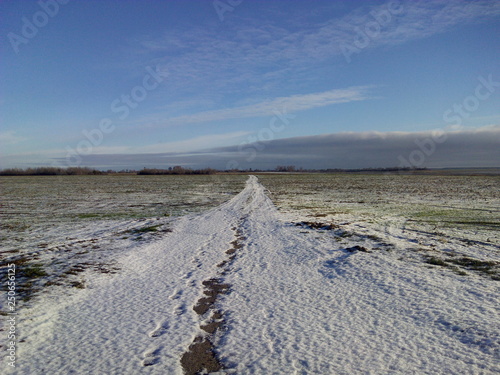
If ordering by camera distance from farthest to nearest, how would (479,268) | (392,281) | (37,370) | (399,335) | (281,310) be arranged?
1. (479,268)
2. (392,281)
3. (281,310)
4. (399,335)
5. (37,370)

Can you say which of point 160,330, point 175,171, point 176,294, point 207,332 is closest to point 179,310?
point 160,330

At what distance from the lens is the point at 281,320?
21.8 ft

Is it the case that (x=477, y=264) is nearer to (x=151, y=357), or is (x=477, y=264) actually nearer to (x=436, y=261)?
(x=436, y=261)

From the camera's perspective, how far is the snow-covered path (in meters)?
5.17

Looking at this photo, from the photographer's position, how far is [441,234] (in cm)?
1421

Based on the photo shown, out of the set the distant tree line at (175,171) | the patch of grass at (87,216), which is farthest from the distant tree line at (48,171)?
the patch of grass at (87,216)

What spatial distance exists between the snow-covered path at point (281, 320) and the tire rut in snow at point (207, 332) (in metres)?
0.09

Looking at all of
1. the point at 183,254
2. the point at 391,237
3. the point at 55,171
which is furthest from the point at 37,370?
the point at 55,171

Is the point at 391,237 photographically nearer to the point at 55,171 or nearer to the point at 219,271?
the point at 219,271

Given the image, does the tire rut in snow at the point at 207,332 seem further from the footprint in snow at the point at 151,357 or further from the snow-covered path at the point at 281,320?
the footprint in snow at the point at 151,357

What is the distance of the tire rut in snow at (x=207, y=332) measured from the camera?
5105 millimetres

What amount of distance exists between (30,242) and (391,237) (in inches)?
585

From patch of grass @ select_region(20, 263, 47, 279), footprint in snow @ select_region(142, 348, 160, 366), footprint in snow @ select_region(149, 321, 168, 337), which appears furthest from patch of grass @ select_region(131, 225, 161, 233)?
footprint in snow @ select_region(142, 348, 160, 366)

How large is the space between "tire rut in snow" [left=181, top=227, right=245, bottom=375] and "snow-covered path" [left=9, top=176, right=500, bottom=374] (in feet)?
0.31
